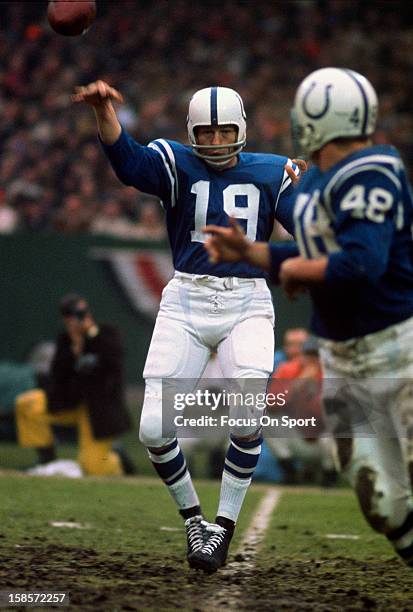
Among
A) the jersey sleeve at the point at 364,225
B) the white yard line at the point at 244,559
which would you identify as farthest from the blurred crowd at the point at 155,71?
the jersey sleeve at the point at 364,225

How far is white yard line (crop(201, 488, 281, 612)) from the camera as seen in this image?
4.53 metres

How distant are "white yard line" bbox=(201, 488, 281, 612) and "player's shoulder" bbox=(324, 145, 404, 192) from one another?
1.61 meters

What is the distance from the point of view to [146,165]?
5.44 m

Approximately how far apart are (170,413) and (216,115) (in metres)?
1.38

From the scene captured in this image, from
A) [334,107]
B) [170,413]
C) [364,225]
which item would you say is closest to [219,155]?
[170,413]

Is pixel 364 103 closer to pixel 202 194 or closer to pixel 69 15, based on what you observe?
pixel 202 194

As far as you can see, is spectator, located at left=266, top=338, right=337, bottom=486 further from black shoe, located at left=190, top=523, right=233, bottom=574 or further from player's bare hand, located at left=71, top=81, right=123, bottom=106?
player's bare hand, located at left=71, top=81, right=123, bottom=106

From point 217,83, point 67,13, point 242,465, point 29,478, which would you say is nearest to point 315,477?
point 29,478

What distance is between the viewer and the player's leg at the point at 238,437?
5383 mm

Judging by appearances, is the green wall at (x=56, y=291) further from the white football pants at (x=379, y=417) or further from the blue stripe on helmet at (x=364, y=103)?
the blue stripe on helmet at (x=364, y=103)

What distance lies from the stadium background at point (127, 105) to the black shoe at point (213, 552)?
23.9 feet

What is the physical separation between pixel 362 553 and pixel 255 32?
11.6 m

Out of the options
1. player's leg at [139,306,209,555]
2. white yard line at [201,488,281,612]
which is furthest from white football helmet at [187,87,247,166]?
white yard line at [201,488,281,612]

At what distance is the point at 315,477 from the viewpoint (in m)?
10.0
